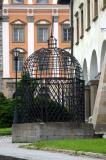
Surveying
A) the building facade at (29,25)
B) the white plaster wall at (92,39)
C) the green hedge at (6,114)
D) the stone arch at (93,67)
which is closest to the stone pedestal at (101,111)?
the white plaster wall at (92,39)

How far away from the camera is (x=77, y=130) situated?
2773cm

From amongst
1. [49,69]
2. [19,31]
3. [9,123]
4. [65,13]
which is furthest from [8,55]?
[49,69]

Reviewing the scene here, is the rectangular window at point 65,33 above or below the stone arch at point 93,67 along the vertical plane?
above

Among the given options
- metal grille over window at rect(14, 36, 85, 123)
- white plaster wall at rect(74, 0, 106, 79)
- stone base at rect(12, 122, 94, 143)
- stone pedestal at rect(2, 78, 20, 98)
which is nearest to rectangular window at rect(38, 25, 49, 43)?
stone pedestal at rect(2, 78, 20, 98)

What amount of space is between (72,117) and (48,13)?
2239 inches

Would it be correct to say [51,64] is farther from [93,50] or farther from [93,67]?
[93,67]

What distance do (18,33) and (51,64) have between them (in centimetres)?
5555

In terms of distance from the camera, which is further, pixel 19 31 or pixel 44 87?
pixel 19 31

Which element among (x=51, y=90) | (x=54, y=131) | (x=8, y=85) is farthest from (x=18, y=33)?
(x=54, y=131)

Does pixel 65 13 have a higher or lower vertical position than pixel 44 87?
higher

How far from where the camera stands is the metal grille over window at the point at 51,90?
28.2 meters

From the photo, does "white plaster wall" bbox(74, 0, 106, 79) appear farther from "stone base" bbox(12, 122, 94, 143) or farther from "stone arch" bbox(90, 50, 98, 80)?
"stone base" bbox(12, 122, 94, 143)

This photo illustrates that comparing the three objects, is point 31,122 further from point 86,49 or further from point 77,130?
point 86,49

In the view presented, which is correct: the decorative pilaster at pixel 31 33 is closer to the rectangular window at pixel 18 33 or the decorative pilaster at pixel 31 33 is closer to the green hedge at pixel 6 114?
the rectangular window at pixel 18 33
